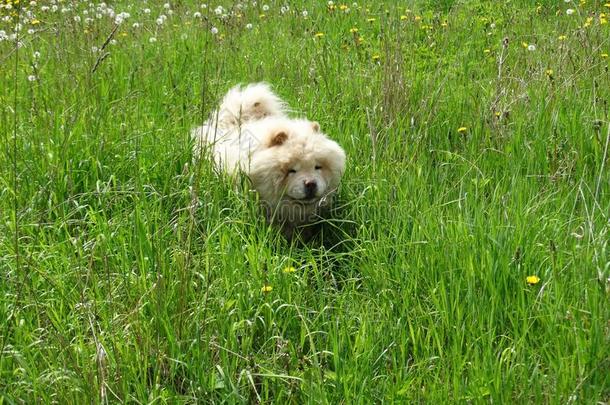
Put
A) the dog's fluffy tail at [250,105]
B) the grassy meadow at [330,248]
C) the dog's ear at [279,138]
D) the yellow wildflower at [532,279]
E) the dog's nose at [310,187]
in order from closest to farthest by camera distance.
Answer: the grassy meadow at [330,248]
the yellow wildflower at [532,279]
the dog's nose at [310,187]
the dog's ear at [279,138]
the dog's fluffy tail at [250,105]

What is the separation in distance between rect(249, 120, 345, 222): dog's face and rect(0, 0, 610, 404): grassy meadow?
0.14m

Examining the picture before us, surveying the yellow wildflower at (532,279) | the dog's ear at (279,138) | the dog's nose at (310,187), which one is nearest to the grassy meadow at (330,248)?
the yellow wildflower at (532,279)

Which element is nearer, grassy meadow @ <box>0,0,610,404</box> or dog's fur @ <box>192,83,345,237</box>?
grassy meadow @ <box>0,0,610,404</box>

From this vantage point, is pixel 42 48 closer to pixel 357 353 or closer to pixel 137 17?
pixel 137 17

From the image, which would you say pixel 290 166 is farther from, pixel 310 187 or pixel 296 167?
pixel 310 187

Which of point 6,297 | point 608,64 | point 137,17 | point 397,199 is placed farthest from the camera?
point 137,17

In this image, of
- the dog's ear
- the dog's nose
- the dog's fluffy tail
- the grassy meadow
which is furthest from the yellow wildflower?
the dog's fluffy tail

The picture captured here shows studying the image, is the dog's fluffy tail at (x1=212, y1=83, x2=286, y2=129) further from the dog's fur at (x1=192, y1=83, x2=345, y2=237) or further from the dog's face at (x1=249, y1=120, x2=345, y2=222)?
the dog's face at (x1=249, y1=120, x2=345, y2=222)

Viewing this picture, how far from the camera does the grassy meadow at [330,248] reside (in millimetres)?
2484

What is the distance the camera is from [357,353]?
Answer: 2.59 metres

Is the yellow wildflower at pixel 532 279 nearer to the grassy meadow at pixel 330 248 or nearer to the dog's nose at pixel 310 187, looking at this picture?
the grassy meadow at pixel 330 248

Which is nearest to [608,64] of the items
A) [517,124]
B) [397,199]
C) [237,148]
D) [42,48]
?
[517,124]

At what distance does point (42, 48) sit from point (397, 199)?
4.13 m

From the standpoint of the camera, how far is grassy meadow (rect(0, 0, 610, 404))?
2.48 metres
